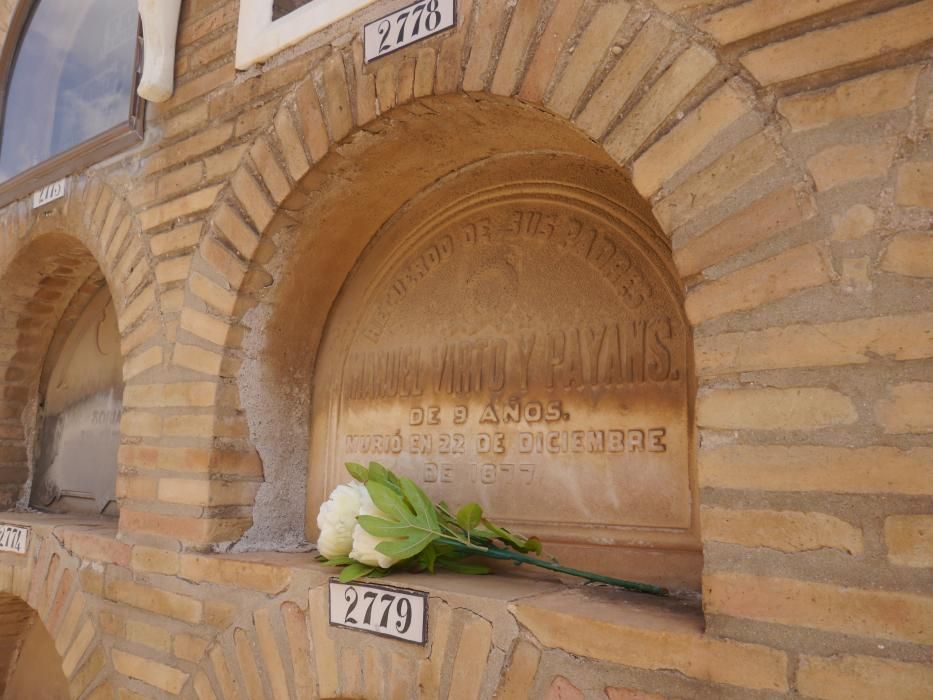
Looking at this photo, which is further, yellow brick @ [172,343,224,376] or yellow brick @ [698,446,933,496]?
yellow brick @ [172,343,224,376]

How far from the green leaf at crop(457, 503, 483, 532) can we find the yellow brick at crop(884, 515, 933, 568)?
3.12 ft

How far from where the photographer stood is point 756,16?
1341mm

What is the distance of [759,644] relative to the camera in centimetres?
121

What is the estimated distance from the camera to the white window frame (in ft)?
6.95

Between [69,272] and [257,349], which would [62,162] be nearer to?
[69,272]

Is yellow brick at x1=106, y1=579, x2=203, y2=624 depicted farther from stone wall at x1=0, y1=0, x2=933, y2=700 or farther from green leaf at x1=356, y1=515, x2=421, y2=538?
green leaf at x1=356, y1=515, x2=421, y2=538

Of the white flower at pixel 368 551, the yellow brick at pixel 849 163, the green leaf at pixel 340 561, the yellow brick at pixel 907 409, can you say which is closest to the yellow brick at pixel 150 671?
the green leaf at pixel 340 561

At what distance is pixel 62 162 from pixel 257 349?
4.71 feet

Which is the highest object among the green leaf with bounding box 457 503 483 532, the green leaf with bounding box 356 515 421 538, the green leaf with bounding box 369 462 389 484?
the green leaf with bounding box 369 462 389 484

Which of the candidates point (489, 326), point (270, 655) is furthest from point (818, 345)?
point (270, 655)

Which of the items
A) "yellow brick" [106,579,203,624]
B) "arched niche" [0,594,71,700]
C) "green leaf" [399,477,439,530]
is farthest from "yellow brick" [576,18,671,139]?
"arched niche" [0,594,71,700]

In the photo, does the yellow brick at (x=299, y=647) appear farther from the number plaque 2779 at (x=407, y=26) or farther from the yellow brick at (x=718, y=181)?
the number plaque 2779 at (x=407, y=26)

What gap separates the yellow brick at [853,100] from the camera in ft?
3.90

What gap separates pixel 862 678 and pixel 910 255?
631mm
